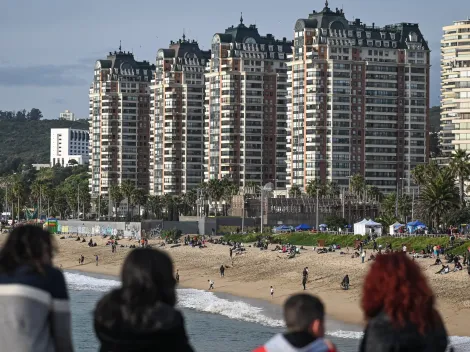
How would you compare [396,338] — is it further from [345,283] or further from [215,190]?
[215,190]

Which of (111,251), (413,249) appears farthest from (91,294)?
(111,251)

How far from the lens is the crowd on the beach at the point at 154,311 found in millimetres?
6379

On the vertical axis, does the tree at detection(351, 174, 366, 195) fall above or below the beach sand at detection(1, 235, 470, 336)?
above

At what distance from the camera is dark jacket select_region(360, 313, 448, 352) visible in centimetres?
654

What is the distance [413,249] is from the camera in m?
84.2

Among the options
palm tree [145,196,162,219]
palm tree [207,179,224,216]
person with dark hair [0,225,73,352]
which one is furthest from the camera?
palm tree [145,196,162,219]

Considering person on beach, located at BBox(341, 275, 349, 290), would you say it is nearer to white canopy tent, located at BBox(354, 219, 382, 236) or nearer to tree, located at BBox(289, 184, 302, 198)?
white canopy tent, located at BBox(354, 219, 382, 236)

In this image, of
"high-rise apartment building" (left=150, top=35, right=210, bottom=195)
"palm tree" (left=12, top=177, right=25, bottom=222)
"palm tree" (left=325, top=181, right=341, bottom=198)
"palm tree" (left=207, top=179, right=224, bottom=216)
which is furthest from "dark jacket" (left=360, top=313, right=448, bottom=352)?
"palm tree" (left=12, top=177, right=25, bottom=222)

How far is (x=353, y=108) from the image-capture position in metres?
153

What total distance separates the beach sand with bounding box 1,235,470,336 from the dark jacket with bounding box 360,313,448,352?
4224 cm

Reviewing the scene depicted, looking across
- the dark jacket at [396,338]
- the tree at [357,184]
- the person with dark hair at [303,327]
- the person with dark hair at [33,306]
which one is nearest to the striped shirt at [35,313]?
the person with dark hair at [33,306]

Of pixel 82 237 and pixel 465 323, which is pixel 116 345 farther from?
pixel 82 237

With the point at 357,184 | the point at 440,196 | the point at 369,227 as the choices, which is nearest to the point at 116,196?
the point at 357,184

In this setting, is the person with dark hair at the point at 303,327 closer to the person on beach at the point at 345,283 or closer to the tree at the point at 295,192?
the person on beach at the point at 345,283
